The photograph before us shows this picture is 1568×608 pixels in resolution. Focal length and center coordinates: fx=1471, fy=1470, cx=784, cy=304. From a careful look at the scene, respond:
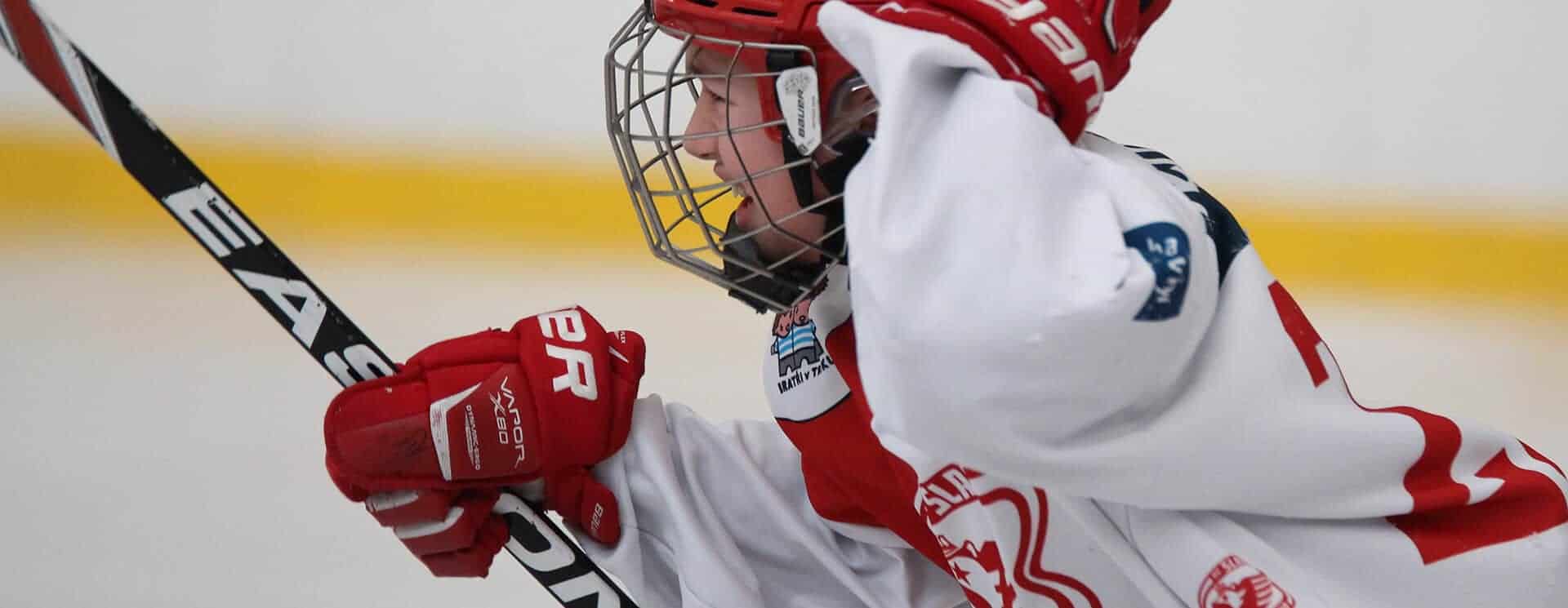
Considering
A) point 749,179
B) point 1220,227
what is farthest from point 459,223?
point 1220,227

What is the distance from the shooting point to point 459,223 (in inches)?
79.7

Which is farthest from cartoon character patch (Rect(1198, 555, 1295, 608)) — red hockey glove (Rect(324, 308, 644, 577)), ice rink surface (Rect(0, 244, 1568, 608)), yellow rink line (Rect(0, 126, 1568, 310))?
yellow rink line (Rect(0, 126, 1568, 310))

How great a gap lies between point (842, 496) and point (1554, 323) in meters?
1.32

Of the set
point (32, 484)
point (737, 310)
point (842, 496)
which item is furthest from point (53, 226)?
point (842, 496)

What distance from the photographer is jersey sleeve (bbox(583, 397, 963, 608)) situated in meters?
1.28

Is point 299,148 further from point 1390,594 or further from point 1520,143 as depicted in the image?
point 1520,143

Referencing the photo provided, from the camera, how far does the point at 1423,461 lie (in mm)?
928

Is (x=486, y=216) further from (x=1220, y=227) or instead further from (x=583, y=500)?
(x=1220, y=227)

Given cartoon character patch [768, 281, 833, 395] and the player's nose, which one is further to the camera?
cartoon character patch [768, 281, 833, 395]

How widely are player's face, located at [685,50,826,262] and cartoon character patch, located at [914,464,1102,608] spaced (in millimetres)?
204

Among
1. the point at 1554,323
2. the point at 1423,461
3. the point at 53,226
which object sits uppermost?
the point at 53,226

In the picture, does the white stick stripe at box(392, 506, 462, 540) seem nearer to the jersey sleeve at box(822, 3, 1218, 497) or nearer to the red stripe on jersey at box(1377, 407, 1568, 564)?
the jersey sleeve at box(822, 3, 1218, 497)

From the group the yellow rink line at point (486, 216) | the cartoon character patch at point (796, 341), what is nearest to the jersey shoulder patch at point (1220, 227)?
the cartoon character patch at point (796, 341)

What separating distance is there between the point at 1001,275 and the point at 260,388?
4.06ft
